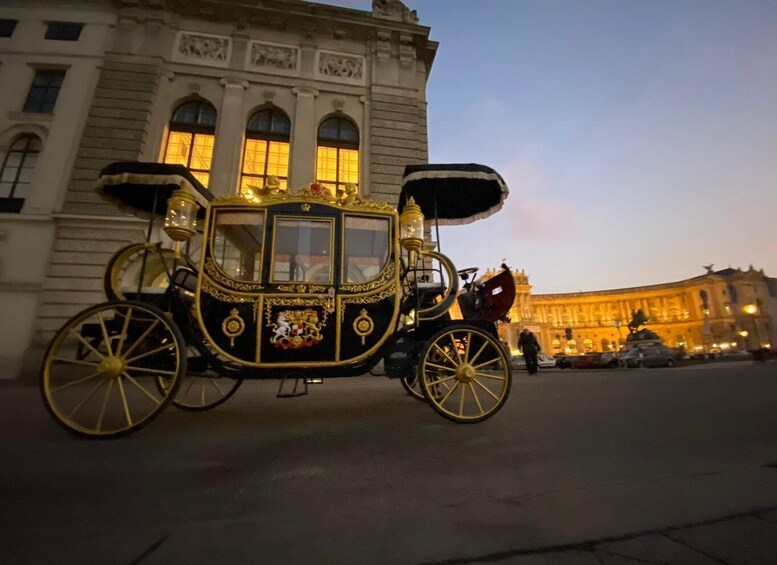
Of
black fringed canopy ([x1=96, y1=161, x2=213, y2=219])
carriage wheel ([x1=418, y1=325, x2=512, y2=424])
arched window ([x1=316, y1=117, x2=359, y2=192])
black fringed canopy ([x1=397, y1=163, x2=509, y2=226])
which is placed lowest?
carriage wheel ([x1=418, y1=325, x2=512, y2=424])

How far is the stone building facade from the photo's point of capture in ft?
30.5

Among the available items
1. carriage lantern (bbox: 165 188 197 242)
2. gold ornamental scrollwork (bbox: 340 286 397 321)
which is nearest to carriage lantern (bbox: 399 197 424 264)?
gold ornamental scrollwork (bbox: 340 286 397 321)

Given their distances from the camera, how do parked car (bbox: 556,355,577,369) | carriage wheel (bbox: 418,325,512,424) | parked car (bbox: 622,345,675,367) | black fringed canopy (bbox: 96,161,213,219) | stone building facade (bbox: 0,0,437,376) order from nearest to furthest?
carriage wheel (bbox: 418,325,512,424), black fringed canopy (bbox: 96,161,213,219), stone building facade (bbox: 0,0,437,376), parked car (bbox: 622,345,675,367), parked car (bbox: 556,355,577,369)

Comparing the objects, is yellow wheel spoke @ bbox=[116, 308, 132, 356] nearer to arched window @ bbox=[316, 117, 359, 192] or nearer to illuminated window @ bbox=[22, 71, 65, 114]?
arched window @ bbox=[316, 117, 359, 192]

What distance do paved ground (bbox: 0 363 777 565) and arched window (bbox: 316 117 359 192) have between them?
10.4 m

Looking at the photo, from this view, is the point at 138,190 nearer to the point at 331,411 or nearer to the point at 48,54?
the point at 331,411

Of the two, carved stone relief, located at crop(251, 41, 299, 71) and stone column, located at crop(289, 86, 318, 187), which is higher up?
carved stone relief, located at crop(251, 41, 299, 71)

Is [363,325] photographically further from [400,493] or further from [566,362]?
[566,362]

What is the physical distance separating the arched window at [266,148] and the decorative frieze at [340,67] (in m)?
2.51

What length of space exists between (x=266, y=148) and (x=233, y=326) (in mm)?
10605

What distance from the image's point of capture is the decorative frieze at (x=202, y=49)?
11.9 meters

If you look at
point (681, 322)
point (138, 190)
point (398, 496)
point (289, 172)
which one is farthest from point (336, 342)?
point (681, 322)

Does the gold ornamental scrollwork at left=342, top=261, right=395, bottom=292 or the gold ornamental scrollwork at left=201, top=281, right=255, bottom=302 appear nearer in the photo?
the gold ornamental scrollwork at left=201, top=281, right=255, bottom=302

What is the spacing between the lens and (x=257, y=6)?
12320 mm
